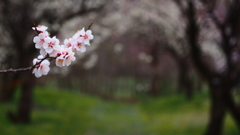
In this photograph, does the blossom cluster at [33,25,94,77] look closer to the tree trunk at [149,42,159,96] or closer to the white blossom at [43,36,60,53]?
the white blossom at [43,36,60,53]

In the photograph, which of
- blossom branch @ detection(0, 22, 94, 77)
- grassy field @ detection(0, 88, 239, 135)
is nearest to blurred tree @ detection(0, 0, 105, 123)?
grassy field @ detection(0, 88, 239, 135)

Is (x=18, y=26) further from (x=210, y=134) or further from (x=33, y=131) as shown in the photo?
(x=210, y=134)

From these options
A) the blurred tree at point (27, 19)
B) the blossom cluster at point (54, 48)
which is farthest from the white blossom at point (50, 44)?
the blurred tree at point (27, 19)

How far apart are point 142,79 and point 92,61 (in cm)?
816

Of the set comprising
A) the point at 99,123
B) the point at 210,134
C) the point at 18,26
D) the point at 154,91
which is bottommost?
the point at 210,134

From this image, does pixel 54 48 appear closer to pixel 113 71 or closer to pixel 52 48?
pixel 52 48

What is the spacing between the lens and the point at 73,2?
38.1 ft

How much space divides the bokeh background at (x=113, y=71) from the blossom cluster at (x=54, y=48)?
628cm

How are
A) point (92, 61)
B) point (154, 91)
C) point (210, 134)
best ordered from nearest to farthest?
point (210, 134) → point (92, 61) → point (154, 91)

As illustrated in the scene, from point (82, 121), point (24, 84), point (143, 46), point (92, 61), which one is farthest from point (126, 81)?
point (24, 84)

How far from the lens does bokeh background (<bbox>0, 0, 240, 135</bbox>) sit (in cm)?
974

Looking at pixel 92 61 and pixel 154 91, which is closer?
pixel 92 61

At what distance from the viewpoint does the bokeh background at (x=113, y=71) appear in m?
9.74

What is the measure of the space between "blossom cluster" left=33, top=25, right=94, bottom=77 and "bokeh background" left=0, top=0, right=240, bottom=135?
6.28m
